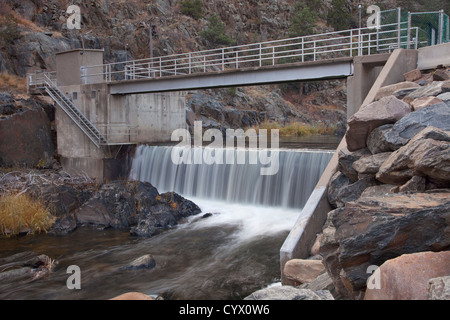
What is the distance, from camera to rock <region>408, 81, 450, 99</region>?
11.0 meters

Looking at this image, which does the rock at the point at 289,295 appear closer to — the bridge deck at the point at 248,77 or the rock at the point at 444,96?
the rock at the point at 444,96

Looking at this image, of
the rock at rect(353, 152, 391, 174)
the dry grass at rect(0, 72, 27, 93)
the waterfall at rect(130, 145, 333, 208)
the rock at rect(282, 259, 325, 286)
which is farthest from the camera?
the dry grass at rect(0, 72, 27, 93)

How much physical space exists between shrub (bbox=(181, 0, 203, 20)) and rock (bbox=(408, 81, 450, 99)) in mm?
45870

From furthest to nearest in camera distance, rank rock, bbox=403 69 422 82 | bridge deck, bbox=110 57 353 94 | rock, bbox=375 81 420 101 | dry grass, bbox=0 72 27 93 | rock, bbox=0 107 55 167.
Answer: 1. dry grass, bbox=0 72 27 93
2. rock, bbox=0 107 55 167
3. bridge deck, bbox=110 57 353 94
4. rock, bbox=403 69 422 82
5. rock, bbox=375 81 420 101

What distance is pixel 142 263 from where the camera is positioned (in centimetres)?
1238

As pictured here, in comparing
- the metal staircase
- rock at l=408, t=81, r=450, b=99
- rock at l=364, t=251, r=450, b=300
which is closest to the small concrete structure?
the metal staircase

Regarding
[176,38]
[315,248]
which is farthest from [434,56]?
[176,38]

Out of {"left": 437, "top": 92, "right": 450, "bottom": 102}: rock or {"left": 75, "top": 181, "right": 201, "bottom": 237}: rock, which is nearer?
{"left": 437, "top": 92, "right": 450, "bottom": 102}: rock

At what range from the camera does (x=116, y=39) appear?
4053cm

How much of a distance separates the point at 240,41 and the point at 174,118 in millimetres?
33263

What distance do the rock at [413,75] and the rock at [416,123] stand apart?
4.44 meters

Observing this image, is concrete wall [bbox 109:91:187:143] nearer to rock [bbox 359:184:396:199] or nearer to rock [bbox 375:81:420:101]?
rock [bbox 375:81:420:101]

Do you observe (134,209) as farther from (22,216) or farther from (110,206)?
(22,216)

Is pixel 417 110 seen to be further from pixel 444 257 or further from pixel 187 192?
pixel 187 192
